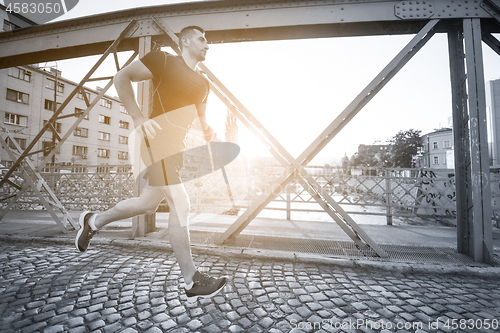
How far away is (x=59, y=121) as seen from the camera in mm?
33938

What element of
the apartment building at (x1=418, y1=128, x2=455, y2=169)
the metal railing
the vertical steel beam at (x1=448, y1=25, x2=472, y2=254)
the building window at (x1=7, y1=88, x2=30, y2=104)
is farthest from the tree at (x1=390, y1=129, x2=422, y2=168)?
the building window at (x1=7, y1=88, x2=30, y2=104)

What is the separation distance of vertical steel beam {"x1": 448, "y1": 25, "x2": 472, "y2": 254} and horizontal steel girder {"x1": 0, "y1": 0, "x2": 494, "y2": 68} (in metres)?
0.46

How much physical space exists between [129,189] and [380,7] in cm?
876

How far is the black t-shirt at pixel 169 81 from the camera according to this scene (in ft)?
7.22

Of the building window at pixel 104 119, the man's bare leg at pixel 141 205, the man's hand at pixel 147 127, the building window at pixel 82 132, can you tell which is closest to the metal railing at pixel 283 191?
the man's bare leg at pixel 141 205

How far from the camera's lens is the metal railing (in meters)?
7.36

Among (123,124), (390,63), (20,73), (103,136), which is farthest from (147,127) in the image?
(123,124)

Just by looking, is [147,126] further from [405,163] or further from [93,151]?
[405,163]

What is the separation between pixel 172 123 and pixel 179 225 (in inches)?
38.6

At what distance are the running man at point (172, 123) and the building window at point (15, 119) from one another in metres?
35.3

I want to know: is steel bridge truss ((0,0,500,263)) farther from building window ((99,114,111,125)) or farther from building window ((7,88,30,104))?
building window ((99,114,111,125))

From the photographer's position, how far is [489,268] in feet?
9.94

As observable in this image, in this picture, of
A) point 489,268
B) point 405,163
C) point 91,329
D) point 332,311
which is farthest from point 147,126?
point 405,163

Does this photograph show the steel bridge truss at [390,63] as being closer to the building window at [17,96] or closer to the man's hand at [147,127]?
the man's hand at [147,127]
